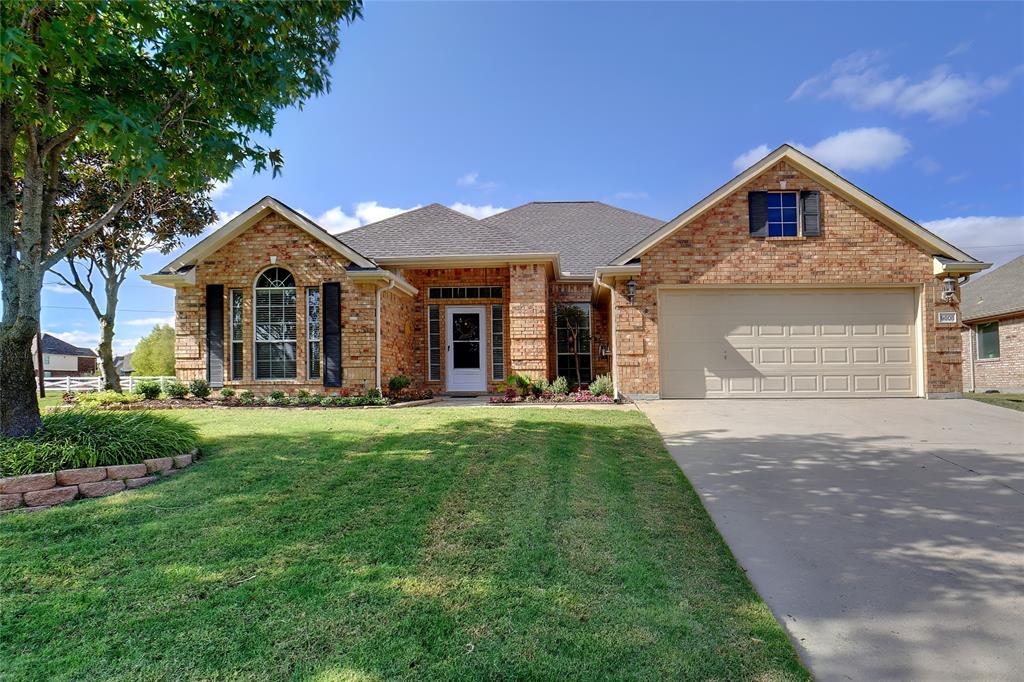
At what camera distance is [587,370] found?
1407cm

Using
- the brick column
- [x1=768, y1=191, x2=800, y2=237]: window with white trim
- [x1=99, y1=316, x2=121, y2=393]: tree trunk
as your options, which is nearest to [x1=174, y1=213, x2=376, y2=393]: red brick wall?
the brick column

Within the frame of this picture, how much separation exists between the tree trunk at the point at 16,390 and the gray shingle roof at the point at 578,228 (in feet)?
39.4

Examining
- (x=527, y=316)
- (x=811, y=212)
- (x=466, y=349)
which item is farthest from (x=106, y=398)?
(x=811, y=212)

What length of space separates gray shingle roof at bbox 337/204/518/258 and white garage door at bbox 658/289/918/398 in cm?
496

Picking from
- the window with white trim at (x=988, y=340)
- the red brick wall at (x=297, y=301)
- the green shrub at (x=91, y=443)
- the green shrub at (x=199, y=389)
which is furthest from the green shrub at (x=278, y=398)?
the window with white trim at (x=988, y=340)

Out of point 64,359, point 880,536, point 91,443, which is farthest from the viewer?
point 64,359

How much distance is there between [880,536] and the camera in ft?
11.2

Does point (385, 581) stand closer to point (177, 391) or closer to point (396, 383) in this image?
point (396, 383)

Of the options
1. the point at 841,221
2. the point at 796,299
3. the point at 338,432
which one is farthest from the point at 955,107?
the point at 338,432

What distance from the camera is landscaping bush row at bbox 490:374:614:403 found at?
35.8 feet

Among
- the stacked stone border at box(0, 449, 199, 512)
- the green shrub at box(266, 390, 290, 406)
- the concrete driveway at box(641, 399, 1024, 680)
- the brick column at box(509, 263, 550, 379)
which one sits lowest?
the concrete driveway at box(641, 399, 1024, 680)

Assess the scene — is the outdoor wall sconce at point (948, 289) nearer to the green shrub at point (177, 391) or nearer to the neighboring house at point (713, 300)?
the neighboring house at point (713, 300)

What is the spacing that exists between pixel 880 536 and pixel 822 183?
10.1m

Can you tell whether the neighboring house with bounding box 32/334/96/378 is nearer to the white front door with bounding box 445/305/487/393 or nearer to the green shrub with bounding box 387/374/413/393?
the white front door with bounding box 445/305/487/393
